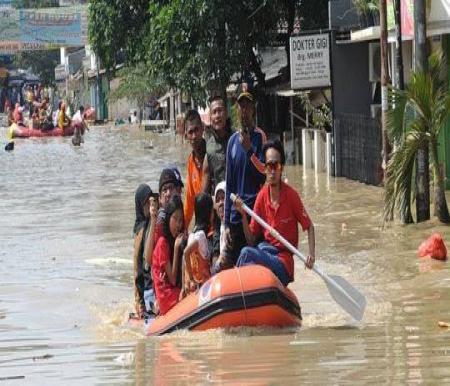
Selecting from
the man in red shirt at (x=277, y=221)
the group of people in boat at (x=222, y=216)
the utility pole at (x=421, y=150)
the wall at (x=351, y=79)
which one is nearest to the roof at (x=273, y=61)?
the wall at (x=351, y=79)

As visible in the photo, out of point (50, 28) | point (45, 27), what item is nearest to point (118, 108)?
point (50, 28)

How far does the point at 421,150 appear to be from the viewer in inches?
608

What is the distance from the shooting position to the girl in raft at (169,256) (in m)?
9.92

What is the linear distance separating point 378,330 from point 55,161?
94.6 feet

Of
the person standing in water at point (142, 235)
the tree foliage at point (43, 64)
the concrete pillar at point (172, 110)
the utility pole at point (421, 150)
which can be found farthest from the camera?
the tree foliage at point (43, 64)

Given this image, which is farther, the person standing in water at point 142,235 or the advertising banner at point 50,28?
the advertising banner at point 50,28

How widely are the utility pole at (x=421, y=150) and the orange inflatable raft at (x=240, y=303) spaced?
635 cm

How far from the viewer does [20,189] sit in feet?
91.3

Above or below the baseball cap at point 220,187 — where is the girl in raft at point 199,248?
below

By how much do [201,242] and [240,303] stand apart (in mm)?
760

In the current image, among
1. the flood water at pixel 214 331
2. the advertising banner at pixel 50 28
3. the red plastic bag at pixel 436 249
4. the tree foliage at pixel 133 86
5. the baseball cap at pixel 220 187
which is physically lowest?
the flood water at pixel 214 331

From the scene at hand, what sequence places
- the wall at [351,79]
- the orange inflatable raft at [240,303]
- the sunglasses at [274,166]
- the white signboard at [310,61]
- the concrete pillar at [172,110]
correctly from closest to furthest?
the orange inflatable raft at [240,303]
the sunglasses at [274,166]
the white signboard at [310,61]
the wall at [351,79]
the concrete pillar at [172,110]

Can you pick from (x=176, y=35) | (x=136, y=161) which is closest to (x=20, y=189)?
(x=176, y=35)

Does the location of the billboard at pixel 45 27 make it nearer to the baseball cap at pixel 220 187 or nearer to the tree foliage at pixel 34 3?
the tree foliage at pixel 34 3
